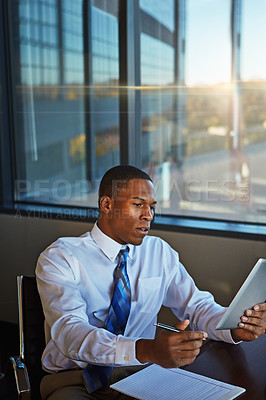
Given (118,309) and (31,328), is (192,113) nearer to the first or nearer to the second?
(118,309)

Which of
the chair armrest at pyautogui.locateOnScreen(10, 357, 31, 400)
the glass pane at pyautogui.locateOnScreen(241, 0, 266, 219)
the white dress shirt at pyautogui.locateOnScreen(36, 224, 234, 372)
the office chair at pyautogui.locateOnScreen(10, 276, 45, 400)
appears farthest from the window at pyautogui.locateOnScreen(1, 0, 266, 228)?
the chair armrest at pyautogui.locateOnScreen(10, 357, 31, 400)

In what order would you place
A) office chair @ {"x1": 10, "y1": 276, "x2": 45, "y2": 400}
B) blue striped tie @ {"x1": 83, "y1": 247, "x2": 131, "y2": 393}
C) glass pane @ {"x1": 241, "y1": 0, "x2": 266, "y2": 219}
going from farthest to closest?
glass pane @ {"x1": 241, "y1": 0, "x2": 266, "y2": 219}
office chair @ {"x1": 10, "y1": 276, "x2": 45, "y2": 400}
blue striped tie @ {"x1": 83, "y1": 247, "x2": 131, "y2": 393}

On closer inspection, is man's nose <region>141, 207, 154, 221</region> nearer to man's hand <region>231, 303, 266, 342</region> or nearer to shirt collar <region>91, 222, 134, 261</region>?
shirt collar <region>91, 222, 134, 261</region>

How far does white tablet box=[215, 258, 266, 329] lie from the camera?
1380 millimetres

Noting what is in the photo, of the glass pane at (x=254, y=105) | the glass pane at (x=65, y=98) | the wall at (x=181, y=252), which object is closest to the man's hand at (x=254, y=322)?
the wall at (x=181, y=252)

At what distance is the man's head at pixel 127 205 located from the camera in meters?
1.78

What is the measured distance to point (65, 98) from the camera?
368 cm

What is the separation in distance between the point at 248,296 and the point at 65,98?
2584 millimetres

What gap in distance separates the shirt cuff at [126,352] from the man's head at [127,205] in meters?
0.50

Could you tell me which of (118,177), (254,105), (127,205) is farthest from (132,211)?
(254,105)

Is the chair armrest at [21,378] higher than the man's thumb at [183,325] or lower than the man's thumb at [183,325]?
lower

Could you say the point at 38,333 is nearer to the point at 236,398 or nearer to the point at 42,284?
the point at 42,284

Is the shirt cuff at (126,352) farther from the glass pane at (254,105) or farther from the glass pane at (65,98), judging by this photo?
the glass pane at (65,98)

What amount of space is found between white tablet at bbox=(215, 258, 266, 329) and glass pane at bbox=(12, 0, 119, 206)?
2.08 metres
